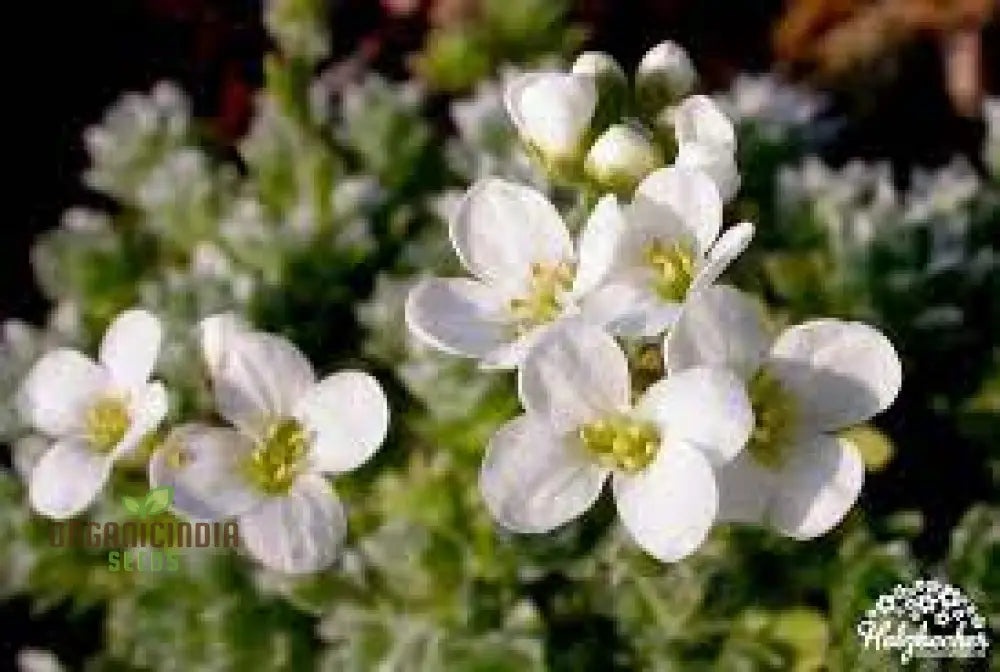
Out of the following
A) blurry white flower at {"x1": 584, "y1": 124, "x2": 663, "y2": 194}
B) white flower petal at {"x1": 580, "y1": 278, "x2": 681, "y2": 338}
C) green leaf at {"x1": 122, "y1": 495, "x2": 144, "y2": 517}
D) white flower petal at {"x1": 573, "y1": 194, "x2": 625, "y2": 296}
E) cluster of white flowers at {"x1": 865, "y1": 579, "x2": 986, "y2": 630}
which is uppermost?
blurry white flower at {"x1": 584, "y1": 124, "x2": 663, "y2": 194}

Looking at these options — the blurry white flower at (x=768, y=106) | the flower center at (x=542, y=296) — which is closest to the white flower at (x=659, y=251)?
the flower center at (x=542, y=296)

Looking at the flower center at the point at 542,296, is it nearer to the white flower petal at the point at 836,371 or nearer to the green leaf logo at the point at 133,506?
the white flower petal at the point at 836,371

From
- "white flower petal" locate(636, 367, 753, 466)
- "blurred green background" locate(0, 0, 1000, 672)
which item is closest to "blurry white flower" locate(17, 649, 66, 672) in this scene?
"blurred green background" locate(0, 0, 1000, 672)

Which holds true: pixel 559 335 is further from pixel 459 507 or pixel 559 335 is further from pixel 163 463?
pixel 459 507

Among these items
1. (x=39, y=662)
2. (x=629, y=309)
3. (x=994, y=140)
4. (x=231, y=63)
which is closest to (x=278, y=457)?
(x=629, y=309)

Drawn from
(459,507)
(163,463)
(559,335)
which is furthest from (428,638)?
(559,335)

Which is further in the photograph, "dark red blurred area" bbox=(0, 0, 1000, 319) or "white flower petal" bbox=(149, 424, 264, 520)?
"dark red blurred area" bbox=(0, 0, 1000, 319)

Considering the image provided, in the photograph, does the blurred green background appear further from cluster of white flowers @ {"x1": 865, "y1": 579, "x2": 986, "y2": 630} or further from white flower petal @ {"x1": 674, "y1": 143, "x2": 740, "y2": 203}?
white flower petal @ {"x1": 674, "y1": 143, "x2": 740, "y2": 203}
